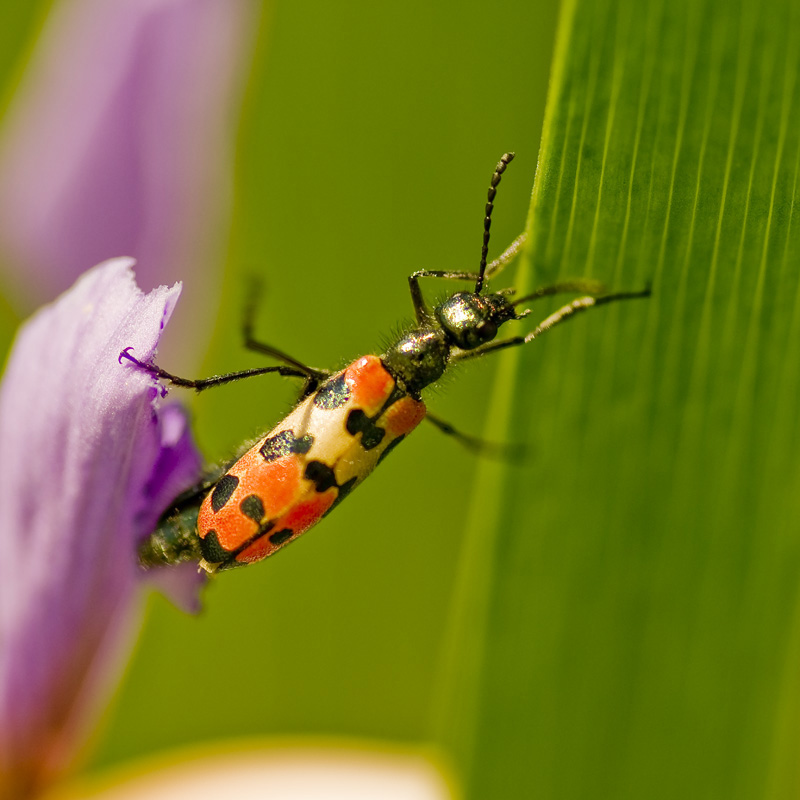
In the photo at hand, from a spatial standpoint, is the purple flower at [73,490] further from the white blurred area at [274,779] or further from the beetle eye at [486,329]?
the beetle eye at [486,329]

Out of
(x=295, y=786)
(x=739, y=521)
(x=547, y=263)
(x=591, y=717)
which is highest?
(x=547, y=263)

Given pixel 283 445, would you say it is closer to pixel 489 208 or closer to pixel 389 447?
pixel 389 447

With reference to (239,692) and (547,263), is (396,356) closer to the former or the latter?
(547,263)

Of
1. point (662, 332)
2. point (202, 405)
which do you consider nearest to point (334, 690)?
point (202, 405)

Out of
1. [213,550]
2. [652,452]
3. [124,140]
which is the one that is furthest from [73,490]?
[652,452]

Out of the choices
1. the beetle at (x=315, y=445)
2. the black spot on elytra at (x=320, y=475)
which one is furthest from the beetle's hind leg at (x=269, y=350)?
the black spot on elytra at (x=320, y=475)

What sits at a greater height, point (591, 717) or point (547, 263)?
point (547, 263)

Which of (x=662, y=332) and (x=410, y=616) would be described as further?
(x=410, y=616)
